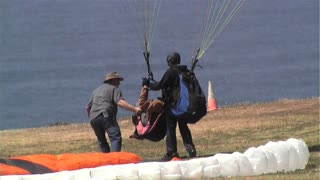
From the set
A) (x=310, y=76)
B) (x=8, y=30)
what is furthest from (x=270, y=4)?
(x=310, y=76)

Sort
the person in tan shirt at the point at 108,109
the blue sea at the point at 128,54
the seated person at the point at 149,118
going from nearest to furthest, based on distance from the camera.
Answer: the seated person at the point at 149,118 < the person in tan shirt at the point at 108,109 < the blue sea at the point at 128,54

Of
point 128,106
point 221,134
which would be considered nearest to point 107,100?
point 128,106

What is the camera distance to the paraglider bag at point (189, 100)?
44.9 feet

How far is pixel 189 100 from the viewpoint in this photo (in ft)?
44.9

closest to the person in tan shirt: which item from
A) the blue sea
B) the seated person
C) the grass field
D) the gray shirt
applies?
the gray shirt

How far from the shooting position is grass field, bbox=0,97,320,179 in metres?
16.8

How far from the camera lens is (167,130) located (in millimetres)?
14094

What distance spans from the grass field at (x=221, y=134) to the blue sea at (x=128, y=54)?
763 cm

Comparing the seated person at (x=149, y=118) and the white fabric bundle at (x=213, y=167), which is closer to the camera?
the white fabric bundle at (x=213, y=167)

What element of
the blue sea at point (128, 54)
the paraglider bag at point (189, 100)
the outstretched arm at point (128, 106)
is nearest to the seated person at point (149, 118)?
the outstretched arm at point (128, 106)

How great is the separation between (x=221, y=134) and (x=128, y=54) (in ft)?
151

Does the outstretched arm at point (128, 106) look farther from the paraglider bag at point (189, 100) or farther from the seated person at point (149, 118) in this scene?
the paraglider bag at point (189, 100)

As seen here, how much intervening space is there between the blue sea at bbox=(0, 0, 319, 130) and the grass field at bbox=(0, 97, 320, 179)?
7633 mm

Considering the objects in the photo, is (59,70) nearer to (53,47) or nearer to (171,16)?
(171,16)
